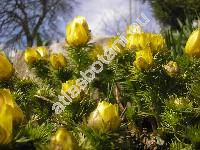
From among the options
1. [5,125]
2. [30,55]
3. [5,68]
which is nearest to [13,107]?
[5,125]

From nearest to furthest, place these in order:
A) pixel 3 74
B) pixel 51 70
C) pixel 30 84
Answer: pixel 3 74, pixel 30 84, pixel 51 70

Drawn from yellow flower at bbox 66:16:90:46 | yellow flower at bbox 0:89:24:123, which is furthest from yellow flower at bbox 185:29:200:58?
yellow flower at bbox 0:89:24:123

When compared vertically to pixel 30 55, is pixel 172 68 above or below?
below

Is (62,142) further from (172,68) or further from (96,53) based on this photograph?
(96,53)

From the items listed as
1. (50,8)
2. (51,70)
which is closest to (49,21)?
(50,8)

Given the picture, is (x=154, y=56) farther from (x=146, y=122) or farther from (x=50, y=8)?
(x=50, y=8)

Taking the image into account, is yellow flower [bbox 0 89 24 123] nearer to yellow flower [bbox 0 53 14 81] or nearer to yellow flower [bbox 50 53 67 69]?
yellow flower [bbox 0 53 14 81]
